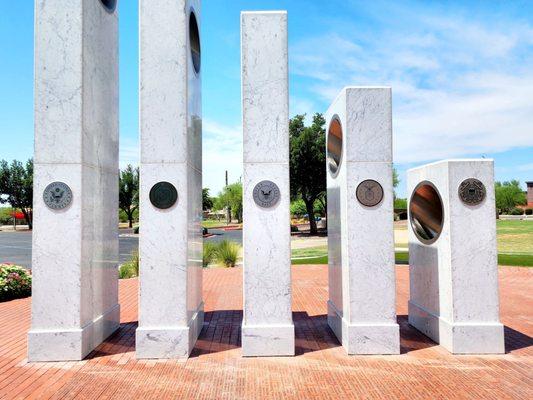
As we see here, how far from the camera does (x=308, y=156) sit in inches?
1297

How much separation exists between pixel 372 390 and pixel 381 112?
4063 mm

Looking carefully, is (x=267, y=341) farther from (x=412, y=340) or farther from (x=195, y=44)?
(x=195, y=44)

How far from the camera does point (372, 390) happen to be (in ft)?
16.3

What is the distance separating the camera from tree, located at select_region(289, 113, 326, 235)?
107 ft

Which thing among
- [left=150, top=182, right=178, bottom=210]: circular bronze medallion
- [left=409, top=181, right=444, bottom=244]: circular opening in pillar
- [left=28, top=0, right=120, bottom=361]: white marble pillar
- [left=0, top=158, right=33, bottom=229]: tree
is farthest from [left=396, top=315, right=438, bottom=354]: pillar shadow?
[left=0, top=158, right=33, bottom=229]: tree

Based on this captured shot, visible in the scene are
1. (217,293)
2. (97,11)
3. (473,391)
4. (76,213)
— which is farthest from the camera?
(217,293)

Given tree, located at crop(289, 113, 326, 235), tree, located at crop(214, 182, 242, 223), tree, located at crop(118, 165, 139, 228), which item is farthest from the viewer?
tree, located at crop(214, 182, 242, 223)

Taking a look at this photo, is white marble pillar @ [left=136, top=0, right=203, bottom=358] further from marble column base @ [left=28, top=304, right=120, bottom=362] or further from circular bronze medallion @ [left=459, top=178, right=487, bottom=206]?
circular bronze medallion @ [left=459, top=178, right=487, bottom=206]

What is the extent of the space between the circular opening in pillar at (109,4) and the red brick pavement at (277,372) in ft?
19.9

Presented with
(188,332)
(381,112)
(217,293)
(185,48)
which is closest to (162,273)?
(188,332)

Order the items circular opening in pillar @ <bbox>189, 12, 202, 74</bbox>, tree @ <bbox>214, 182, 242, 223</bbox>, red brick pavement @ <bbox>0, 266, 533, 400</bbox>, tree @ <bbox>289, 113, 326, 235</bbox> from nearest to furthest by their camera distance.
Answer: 1. red brick pavement @ <bbox>0, 266, 533, 400</bbox>
2. circular opening in pillar @ <bbox>189, 12, 202, 74</bbox>
3. tree @ <bbox>289, 113, 326, 235</bbox>
4. tree @ <bbox>214, 182, 242, 223</bbox>

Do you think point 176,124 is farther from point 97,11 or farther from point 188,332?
point 188,332

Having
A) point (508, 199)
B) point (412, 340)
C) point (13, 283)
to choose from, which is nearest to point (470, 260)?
point (412, 340)

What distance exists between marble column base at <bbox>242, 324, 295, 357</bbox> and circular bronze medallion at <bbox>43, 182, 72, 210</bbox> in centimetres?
341
